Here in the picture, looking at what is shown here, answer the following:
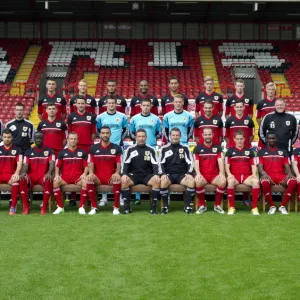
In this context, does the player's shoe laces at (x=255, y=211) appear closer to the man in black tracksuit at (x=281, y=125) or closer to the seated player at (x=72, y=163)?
the man in black tracksuit at (x=281, y=125)

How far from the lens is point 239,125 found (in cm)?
871

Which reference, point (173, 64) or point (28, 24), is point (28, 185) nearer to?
point (173, 64)

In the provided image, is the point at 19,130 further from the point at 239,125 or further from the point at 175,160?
the point at 239,125

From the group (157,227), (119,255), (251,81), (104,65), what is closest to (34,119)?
(104,65)

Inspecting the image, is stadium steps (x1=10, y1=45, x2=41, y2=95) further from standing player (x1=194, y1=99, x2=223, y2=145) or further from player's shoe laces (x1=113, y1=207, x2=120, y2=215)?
player's shoe laces (x1=113, y1=207, x2=120, y2=215)

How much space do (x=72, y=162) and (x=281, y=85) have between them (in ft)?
54.8

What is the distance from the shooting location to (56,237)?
20.4ft

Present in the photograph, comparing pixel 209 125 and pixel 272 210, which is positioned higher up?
pixel 209 125

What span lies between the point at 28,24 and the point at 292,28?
1282cm

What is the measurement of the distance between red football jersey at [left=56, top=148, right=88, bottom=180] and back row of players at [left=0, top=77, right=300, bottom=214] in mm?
14

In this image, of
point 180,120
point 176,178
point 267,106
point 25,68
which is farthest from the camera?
point 25,68

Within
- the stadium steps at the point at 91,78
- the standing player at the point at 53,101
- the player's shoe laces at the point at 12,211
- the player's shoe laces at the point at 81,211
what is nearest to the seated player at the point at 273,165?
the player's shoe laces at the point at 81,211

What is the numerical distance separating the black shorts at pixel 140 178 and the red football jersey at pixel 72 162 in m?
0.69

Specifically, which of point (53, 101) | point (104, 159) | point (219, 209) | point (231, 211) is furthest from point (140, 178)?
point (53, 101)
